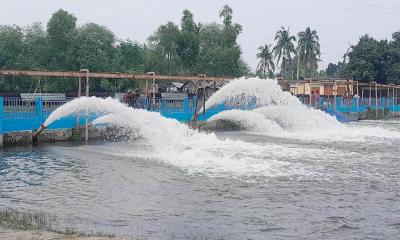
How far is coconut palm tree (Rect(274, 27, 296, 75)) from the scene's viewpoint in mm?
80625

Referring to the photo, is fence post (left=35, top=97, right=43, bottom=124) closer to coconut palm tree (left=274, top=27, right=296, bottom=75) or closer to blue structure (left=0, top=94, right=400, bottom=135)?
blue structure (left=0, top=94, right=400, bottom=135)

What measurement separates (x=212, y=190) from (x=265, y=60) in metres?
72.2

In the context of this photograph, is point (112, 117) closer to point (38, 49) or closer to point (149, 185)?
point (149, 185)

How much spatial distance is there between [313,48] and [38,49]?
1815 inches

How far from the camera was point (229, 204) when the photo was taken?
10500mm

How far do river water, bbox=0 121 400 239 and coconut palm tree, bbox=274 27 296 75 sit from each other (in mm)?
62989

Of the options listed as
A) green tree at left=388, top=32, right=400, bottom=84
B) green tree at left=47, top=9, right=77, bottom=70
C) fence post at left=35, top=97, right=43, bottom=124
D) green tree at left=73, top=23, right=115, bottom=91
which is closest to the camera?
fence post at left=35, top=97, right=43, bottom=124

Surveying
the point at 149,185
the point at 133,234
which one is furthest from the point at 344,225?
the point at 149,185

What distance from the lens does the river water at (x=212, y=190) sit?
894cm

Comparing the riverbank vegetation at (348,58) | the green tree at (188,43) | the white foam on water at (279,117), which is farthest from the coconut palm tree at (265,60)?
the white foam on water at (279,117)

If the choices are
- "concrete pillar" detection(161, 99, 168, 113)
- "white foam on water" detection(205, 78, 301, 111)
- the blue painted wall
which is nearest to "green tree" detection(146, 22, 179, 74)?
"white foam on water" detection(205, 78, 301, 111)

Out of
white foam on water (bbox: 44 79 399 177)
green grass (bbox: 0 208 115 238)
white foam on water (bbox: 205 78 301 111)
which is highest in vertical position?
white foam on water (bbox: 205 78 301 111)

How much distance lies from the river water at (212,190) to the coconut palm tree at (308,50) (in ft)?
205

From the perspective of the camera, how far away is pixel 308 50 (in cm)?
8075
